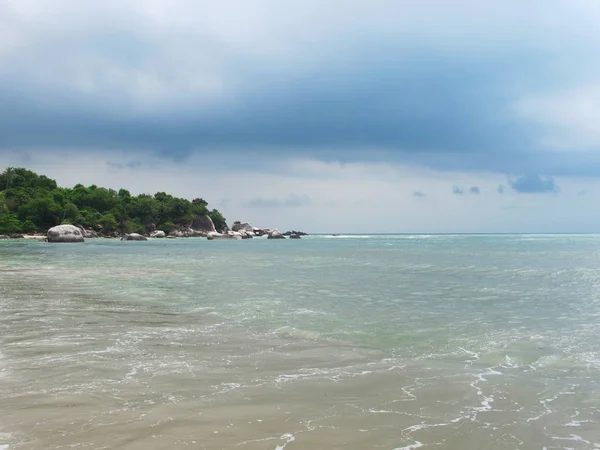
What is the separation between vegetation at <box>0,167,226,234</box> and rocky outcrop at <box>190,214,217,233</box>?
179 cm

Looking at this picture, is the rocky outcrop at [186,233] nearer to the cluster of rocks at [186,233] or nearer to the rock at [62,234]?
the cluster of rocks at [186,233]

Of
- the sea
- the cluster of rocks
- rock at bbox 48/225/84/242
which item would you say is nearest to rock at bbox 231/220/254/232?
the cluster of rocks

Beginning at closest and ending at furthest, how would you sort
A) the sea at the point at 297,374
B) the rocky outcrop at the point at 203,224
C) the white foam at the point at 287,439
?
the white foam at the point at 287,439
the sea at the point at 297,374
the rocky outcrop at the point at 203,224

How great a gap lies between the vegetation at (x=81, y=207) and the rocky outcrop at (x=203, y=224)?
70.3 inches

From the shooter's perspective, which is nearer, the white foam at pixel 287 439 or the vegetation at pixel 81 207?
the white foam at pixel 287 439

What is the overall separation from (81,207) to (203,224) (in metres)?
41.1

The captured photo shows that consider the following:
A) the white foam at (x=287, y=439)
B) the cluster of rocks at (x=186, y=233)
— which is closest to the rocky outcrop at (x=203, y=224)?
the cluster of rocks at (x=186, y=233)

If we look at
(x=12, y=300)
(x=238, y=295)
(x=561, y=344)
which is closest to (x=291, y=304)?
(x=238, y=295)

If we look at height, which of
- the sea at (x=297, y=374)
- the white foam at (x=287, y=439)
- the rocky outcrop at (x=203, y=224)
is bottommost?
the sea at (x=297, y=374)

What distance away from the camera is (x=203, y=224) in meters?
148

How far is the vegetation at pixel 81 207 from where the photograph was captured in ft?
309

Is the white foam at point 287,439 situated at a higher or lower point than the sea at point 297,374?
higher

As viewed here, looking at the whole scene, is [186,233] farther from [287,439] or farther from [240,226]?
[287,439]

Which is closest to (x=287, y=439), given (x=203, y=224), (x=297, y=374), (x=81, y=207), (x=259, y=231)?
(x=297, y=374)
